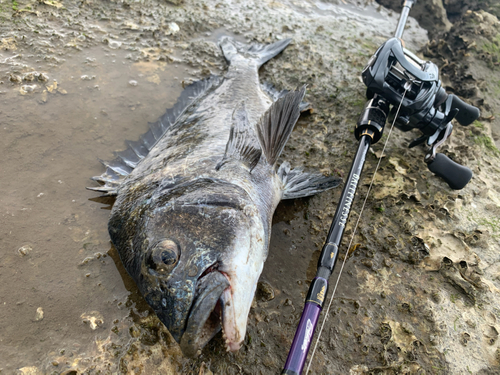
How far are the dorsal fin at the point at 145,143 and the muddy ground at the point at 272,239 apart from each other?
0.57ft

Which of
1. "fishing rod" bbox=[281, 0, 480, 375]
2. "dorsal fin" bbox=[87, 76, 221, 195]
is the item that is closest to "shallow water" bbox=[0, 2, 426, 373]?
"dorsal fin" bbox=[87, 76, 221, 195]

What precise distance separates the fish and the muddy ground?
12.9 inches

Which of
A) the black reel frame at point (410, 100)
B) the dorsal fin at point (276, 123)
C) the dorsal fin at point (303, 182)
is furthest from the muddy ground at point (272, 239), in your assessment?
the dorsal fin at point (276, 123)

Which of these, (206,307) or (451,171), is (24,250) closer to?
(206,307)

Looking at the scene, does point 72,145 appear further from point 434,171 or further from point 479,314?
point 479,314

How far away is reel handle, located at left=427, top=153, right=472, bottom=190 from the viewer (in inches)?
112

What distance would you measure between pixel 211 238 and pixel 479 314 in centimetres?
219

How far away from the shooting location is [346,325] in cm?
213

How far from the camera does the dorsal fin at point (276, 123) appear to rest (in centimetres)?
266

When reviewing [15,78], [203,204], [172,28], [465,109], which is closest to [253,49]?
[172,28]

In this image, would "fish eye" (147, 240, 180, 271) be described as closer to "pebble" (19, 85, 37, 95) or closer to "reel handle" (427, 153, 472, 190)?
"reel handle" (427, 153, 472, 190)

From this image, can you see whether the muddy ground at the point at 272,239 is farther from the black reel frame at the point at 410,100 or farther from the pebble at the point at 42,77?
the black reel frame at the point at 410,100

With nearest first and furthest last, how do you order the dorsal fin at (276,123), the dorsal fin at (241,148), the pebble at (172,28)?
1. the dorsal fin at (241,148)
2. the dorsal fin at (276,123)
3. the pebble at (172,28)

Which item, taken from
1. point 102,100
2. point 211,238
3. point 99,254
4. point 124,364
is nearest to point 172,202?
point 211,238
